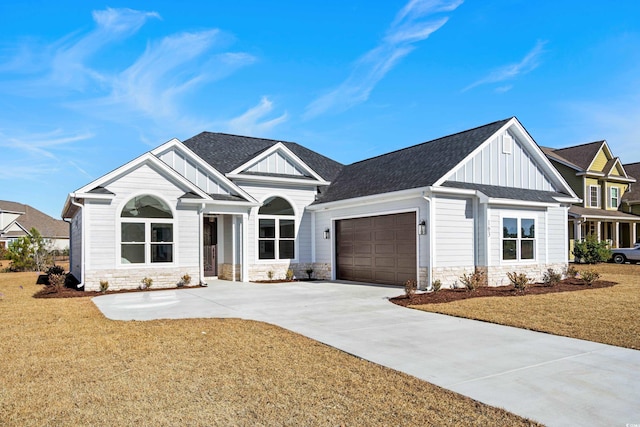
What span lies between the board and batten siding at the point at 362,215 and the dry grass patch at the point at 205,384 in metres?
7.32

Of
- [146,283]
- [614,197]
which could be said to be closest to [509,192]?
[146,283]

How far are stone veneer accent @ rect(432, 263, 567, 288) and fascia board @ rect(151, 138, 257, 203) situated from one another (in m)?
7.47

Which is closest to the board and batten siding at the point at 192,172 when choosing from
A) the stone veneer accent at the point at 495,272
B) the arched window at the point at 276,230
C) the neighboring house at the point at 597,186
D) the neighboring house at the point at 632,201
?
the arched window at the point at 276,230

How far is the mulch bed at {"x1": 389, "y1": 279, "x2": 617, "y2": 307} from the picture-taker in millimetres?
11430

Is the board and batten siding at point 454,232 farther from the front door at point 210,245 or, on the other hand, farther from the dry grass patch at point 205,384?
the front door at point 210,245

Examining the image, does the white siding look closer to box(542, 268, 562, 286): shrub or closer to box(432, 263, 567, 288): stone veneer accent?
box(432, 263, 567, 288): stone veneer accent

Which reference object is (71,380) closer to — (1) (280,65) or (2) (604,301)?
(2) (604,301)

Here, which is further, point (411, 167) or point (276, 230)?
point (276, 230)

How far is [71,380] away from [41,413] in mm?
1032

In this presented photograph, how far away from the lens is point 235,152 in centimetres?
2002

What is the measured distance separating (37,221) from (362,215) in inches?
1973

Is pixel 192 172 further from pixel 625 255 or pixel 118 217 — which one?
pixel 625 255

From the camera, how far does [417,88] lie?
60.0ft

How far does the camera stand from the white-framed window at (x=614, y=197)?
31125 millimetres
